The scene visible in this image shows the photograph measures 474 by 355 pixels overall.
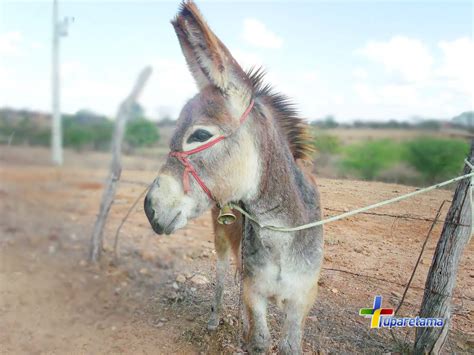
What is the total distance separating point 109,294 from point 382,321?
3025 mm

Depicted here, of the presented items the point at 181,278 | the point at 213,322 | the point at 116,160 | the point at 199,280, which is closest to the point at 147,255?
the point at 181,278

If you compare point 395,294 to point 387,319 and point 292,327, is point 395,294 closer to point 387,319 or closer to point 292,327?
point 387,319

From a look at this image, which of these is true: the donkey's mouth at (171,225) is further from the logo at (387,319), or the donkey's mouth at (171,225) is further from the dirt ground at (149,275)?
the logo at (387,319)

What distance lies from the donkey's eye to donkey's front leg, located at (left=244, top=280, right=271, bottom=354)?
3.30ft

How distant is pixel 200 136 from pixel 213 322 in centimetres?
223

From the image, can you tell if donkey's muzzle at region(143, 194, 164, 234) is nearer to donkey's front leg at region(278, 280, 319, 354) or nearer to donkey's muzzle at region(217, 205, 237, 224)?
donkey's muzzle at region(217, 205, 237, 224)

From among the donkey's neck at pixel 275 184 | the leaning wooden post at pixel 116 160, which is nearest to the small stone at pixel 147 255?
the leaning wooden post at pixel 116 160

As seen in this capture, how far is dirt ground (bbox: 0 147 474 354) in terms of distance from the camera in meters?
2.69

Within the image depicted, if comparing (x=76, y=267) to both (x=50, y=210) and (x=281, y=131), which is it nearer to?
(x=50, y=210)

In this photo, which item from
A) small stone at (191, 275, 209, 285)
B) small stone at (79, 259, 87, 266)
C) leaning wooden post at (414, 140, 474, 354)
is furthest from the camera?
small stone at (79, 259, 87, 266)

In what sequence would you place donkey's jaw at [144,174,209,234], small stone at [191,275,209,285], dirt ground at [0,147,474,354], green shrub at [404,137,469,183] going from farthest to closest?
small stone at [191,275,209,285]
dirt ground at [0,147,474,354]
green shrub at [404,137,469,183]
donkey's jaw at [144,174,209,234]

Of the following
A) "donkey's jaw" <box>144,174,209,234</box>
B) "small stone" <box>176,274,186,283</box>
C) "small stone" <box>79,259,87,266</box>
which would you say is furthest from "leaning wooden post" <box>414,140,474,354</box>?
"small stone" <box>79,259,87,266</box>

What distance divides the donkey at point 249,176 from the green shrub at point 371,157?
2.48 ft

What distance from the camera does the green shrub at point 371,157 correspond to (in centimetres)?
276
